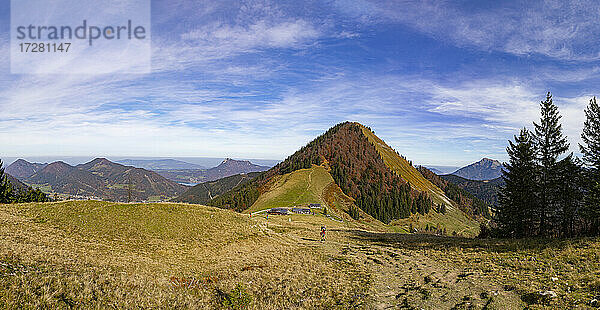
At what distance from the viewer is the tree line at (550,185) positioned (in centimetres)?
3111

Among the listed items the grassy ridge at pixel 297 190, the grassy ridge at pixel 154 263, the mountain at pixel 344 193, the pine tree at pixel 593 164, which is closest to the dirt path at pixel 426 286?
the grassy ridge at pixel 154 263

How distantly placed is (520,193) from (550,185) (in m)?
4.28

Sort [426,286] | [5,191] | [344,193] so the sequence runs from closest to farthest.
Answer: [426,286] → [5,191] → [344,193]

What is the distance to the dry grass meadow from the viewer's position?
12.7 meters

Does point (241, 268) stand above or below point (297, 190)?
above

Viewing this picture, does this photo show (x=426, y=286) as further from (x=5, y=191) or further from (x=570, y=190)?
(x=5, y=191)

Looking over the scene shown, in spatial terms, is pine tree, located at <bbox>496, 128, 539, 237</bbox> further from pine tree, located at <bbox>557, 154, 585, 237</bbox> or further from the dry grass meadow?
the dry grass meadow

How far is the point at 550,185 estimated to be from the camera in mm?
36438

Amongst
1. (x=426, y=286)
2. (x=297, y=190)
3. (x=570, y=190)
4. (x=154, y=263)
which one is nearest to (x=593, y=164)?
(x=570, y=190)

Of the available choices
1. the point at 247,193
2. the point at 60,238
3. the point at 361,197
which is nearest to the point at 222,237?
the point at 60,238

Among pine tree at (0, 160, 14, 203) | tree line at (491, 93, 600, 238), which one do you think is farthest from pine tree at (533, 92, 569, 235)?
pine tree at (0, 160, 14, 203)

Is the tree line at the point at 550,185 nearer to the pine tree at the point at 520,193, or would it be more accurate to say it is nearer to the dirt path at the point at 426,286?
the pine tree at the point at 520,193

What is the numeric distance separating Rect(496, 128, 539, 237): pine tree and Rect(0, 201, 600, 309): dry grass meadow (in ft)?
46.5

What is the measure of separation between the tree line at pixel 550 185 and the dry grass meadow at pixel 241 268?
13626 millimetres
